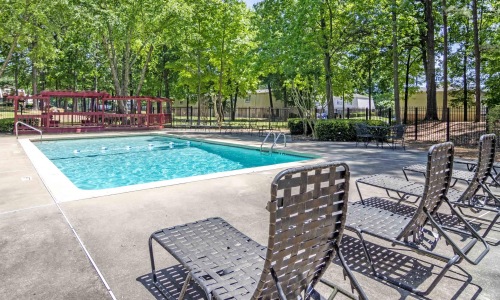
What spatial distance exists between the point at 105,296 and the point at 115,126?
20760 mm

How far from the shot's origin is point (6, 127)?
706 inches

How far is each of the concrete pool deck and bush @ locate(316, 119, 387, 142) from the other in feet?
30.8

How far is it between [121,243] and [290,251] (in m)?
2.31

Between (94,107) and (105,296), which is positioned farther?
(94,107)

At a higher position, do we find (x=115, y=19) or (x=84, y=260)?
(x=115, y=19)

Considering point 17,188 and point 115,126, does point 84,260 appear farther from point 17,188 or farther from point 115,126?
point 115,126

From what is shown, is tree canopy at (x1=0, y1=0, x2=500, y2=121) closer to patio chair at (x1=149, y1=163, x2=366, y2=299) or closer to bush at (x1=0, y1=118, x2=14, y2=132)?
bush at (x1=0, y1=118, x2=14, y2=132)

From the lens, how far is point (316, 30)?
56.8 feet

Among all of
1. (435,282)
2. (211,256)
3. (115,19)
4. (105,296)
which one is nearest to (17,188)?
(105,296)

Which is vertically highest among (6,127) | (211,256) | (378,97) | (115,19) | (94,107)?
(115,19)

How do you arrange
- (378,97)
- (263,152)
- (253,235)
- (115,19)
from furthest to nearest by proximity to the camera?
(378,97) < (115,19) < (263,152) < (253,235)

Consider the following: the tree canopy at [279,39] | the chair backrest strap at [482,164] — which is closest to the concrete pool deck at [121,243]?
the chair backrest strap at [482,164]

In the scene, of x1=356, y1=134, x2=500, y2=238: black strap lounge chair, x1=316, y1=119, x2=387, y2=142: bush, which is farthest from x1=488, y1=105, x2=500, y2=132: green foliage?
x1=356, y1=134, x2=500, y2=238: black strap lounge chair

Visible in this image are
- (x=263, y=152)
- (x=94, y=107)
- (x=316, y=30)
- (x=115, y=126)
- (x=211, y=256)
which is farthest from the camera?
(x=94, y=107)
